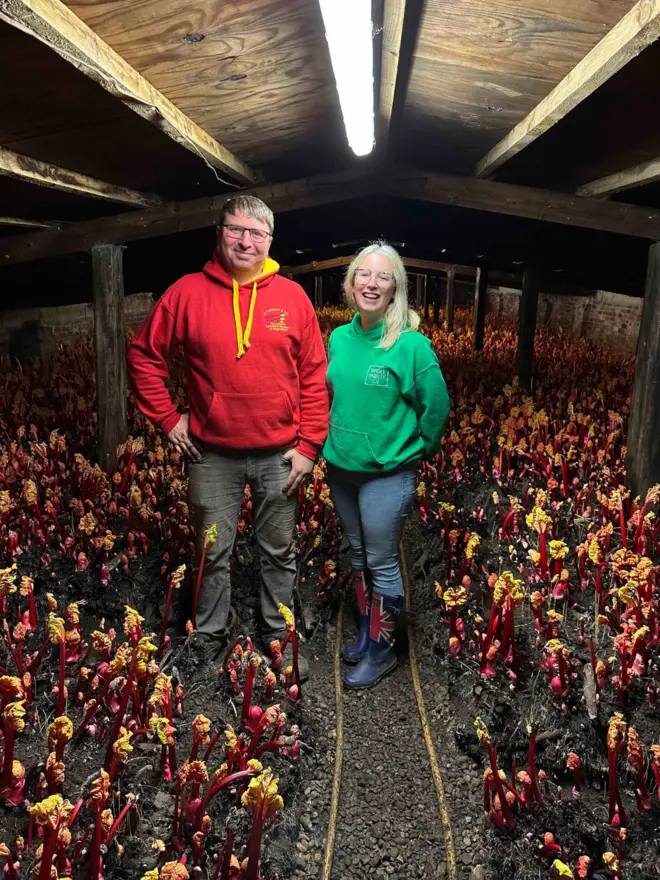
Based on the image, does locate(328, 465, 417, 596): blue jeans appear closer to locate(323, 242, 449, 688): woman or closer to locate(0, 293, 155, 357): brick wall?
locate(323, 242, 449, 688): woman

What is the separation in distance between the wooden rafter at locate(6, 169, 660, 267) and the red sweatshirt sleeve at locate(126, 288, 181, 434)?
1966mm

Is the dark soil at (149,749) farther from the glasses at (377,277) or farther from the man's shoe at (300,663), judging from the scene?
the glasses at (377,277)

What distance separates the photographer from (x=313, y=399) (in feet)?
10.7

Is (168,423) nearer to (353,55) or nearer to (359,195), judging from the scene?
(353,55)

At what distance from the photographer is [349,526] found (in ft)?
11.6

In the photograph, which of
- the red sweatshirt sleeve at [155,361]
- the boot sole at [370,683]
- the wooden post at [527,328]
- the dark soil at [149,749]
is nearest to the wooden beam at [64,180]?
the red sweatshirt sleeve at [155,361]

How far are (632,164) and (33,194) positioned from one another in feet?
13.3

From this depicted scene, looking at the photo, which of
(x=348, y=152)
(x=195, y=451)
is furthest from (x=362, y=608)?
(x=348, y=152)

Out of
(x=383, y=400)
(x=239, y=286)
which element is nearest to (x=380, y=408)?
(x=383, y=400)

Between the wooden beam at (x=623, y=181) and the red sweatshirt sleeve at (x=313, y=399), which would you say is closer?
the red sweatshirt sleeve at (x=313, y=399)

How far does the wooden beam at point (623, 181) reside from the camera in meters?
4.05

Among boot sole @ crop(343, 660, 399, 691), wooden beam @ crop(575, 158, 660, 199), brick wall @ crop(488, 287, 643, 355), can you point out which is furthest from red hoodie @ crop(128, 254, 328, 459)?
brick wall @ crop(488, 287, 643, 355)

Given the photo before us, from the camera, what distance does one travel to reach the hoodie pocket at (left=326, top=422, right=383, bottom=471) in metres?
3.22

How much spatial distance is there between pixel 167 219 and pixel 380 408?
105 inches
